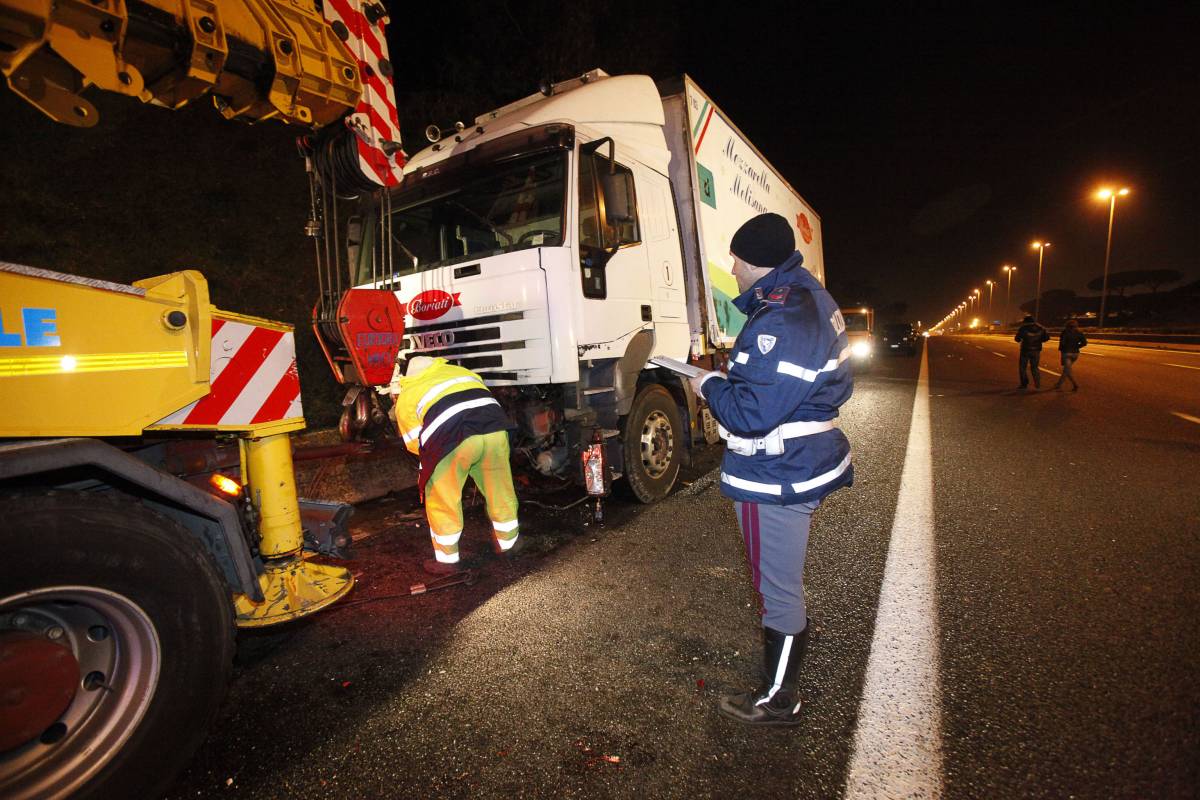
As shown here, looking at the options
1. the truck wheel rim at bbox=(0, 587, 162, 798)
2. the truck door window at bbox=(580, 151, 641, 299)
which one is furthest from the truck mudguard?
the truck door window at bbox=(580, 151, 641, 299)

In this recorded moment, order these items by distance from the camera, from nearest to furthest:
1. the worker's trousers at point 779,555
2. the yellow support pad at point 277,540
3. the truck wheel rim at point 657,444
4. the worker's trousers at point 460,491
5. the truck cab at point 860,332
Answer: the worker's trousers at point 779,555 → the yellow support pad at point 277,540 → the worker's trousers at point 460,491 → the truck wheel rim at point 657,444 → the truck cab at point 860,332

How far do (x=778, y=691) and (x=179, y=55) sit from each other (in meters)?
3.47

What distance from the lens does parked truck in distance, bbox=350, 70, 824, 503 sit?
369 centimetres

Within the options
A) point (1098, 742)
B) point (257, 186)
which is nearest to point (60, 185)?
point (257, 186)

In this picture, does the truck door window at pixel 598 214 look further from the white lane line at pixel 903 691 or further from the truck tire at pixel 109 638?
the truck tire at pixel 109 638

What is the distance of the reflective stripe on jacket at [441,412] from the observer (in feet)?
10.5

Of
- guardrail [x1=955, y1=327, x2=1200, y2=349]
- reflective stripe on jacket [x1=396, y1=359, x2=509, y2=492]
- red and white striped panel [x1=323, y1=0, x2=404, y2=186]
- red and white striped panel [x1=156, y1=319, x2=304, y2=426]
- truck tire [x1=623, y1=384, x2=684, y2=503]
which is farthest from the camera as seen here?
guardrail [x1=955, y1=327, x2=1200, y2=349]

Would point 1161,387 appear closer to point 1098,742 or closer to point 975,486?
point 975,486

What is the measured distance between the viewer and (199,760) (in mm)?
1879

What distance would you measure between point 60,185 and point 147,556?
6.24 metres

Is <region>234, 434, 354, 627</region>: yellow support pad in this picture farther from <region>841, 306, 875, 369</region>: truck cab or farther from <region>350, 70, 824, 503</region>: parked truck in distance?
<region>841, 306, 875, 369</region>: truck cab

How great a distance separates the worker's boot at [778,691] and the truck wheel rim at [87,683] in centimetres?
193

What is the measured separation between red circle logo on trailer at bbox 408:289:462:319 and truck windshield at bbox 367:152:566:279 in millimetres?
219

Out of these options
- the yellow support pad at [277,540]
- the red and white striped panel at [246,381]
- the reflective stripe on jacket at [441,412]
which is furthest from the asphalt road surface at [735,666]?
the red and white striped panel at [246,381]
